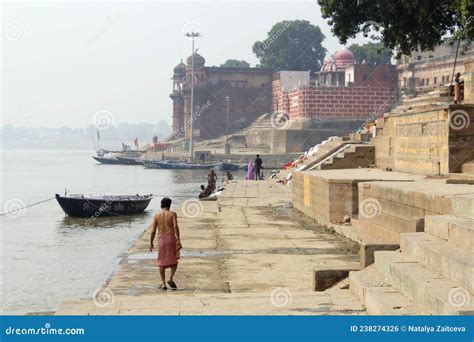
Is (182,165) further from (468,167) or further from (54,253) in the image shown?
(468,167)

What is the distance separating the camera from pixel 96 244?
2050 cm

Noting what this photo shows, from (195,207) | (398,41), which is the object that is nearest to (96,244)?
(195,207)

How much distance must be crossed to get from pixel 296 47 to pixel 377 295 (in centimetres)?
9755

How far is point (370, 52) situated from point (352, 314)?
8880 cm

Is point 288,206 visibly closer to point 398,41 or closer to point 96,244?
point 96,244

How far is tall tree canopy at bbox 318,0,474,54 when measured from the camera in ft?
45.0

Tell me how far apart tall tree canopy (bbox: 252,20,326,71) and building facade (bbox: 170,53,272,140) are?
9.70 metres

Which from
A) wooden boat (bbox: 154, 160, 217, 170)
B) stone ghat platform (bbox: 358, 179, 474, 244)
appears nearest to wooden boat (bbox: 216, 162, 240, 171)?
wooden boat (bbox: 154, 160, 217, 170)

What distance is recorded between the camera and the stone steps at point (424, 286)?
5.28 meters

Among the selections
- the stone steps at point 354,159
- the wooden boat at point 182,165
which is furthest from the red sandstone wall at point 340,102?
the stone steps at point 354,159

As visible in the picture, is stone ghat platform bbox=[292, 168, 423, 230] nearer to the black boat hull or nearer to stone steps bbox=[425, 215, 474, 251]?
stone steps bbox=[425, 215, 474, 251]

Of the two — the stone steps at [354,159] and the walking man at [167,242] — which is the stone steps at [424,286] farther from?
the stone steps at [354,159]

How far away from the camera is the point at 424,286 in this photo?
18.9ft

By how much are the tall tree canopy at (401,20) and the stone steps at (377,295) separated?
7302mm
